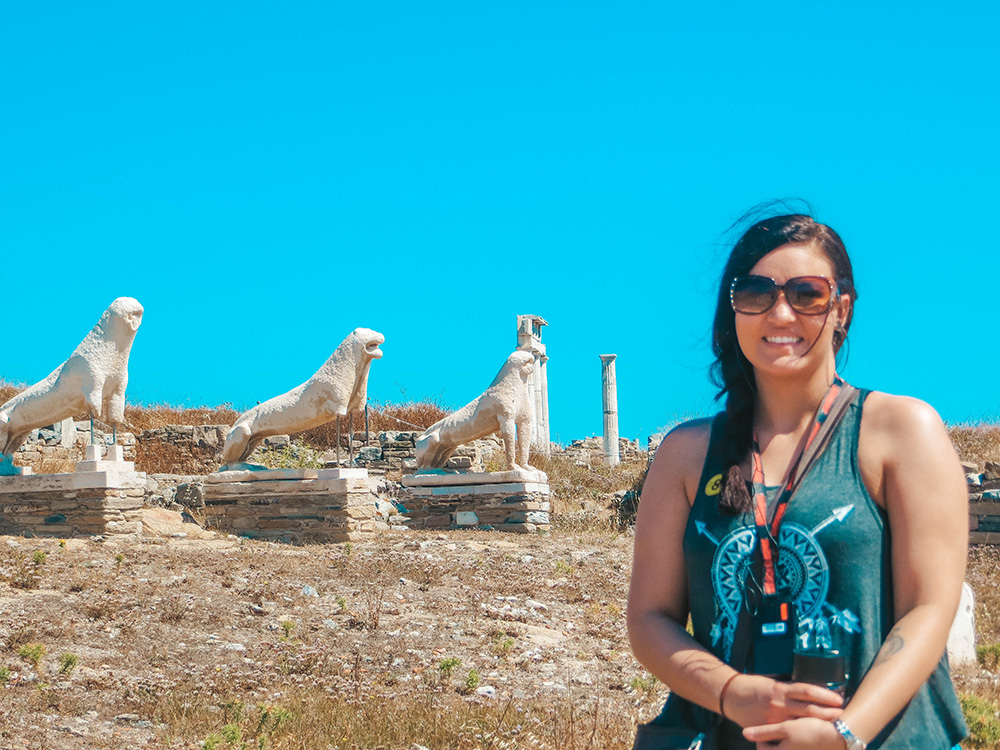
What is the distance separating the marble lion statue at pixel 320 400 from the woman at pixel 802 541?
9681 mm

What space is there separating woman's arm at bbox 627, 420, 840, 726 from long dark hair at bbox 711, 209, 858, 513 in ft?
0.23

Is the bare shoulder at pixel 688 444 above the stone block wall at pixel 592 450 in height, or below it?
below

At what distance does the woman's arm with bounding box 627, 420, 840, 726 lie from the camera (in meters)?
1.73

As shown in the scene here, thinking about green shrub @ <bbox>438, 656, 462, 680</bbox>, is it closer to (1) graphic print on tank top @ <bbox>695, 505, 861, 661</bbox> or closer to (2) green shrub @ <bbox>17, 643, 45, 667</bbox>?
(2) green shrub @ <bbox>17, 643, 45, 667</bbox>

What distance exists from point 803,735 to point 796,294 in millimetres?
778

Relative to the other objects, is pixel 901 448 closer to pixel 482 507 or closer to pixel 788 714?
pixel 788 714

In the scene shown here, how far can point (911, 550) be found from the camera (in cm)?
165

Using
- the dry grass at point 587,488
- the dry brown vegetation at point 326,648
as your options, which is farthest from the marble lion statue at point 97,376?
the dry grass at point 587,488

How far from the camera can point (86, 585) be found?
7.54 m

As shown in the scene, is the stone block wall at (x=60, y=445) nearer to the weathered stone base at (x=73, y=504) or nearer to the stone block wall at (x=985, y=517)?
Answer: the weathered stone base at (x=73, y=504)

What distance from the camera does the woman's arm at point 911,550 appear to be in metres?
1.59

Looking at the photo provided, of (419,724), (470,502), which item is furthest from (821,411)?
(470,502)

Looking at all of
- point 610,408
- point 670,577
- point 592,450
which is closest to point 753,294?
point 670,577

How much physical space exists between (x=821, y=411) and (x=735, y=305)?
26 cm
